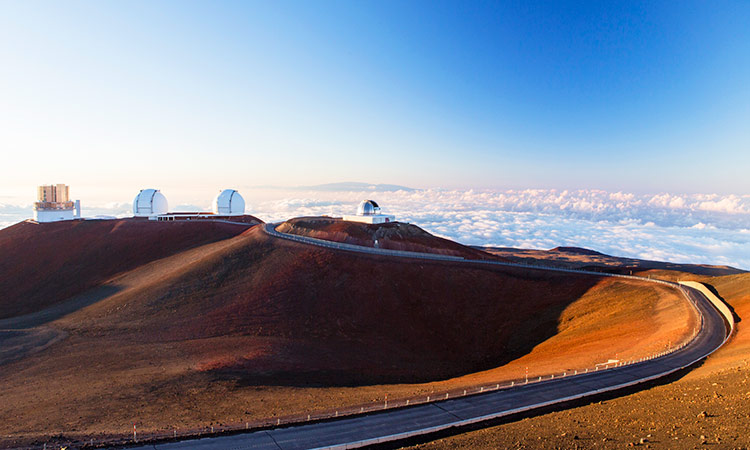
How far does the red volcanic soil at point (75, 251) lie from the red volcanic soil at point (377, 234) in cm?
1132

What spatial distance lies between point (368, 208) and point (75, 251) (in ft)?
147

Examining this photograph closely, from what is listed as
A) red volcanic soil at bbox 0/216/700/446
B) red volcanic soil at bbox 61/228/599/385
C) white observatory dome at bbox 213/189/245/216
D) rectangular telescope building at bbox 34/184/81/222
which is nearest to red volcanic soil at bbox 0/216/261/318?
red volcanic soil at bbox 0/216/700/446

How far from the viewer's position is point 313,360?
2695 centimetres

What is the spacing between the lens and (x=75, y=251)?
55750 mm

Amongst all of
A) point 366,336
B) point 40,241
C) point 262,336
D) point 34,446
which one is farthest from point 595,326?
point 40,241

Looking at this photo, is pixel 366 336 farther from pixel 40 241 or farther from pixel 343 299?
pixel 40 241

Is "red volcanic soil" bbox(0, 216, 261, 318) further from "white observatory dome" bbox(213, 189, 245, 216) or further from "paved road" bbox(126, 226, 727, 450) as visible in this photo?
"paved road" bbox(126, 226, 727, 450)

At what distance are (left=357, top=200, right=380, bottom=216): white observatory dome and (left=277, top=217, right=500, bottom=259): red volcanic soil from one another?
2.85 metres

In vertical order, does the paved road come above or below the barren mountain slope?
below

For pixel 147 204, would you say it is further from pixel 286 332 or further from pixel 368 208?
pixel 286 332

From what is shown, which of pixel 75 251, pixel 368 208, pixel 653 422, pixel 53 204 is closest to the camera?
pixel 653 422

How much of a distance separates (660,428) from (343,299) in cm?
2808

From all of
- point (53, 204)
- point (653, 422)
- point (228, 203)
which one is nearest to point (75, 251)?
point (53, 204)

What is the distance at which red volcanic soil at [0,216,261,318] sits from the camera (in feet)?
155
